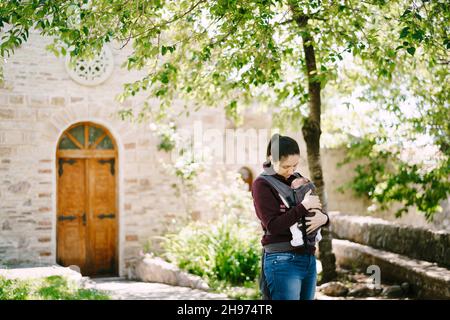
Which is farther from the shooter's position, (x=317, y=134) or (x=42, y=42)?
(x=42, y=42)

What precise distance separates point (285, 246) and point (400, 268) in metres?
4.18

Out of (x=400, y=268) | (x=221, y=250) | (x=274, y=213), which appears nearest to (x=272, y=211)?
(x=274, y=213)

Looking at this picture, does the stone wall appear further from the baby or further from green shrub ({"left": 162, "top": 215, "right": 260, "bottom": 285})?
the baby

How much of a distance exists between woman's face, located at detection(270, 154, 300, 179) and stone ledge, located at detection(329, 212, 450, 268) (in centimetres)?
394

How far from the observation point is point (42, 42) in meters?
9.41

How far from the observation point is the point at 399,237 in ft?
26.5

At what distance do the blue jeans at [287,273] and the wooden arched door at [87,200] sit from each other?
21.7 feet

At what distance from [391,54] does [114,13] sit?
2755mm

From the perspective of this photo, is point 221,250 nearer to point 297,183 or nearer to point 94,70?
point 94,70

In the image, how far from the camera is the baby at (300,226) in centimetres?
361

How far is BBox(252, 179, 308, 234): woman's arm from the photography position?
11.7ft
